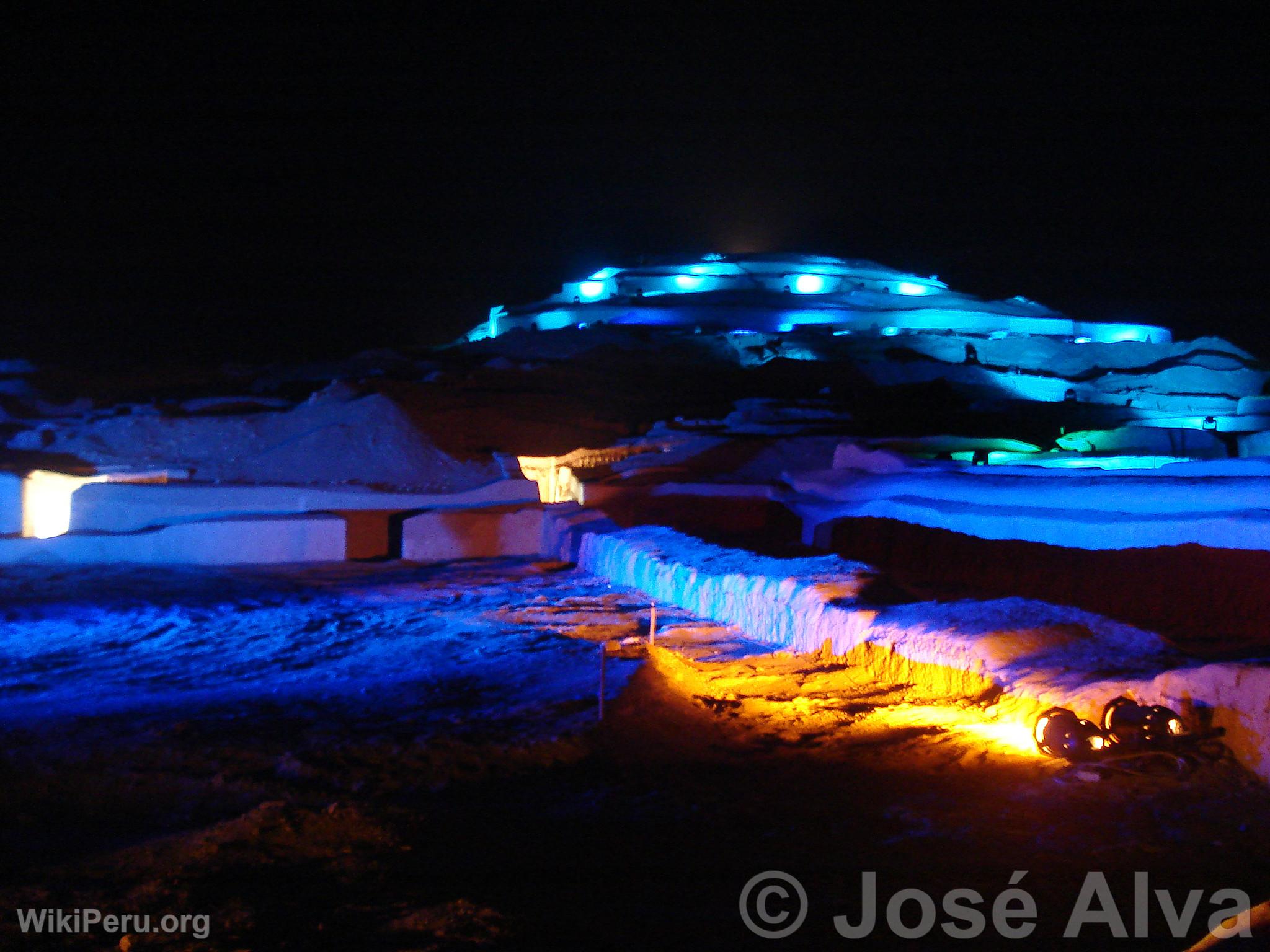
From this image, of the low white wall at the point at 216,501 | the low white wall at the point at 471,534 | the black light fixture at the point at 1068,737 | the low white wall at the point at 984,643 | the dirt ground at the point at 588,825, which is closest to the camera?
the dirt ground at the point at 588,825

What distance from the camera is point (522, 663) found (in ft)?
19.4

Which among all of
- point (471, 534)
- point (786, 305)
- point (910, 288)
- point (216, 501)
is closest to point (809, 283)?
point (910, 288)

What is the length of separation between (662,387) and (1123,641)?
18988 millimetres

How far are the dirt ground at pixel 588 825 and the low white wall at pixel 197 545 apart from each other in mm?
6850

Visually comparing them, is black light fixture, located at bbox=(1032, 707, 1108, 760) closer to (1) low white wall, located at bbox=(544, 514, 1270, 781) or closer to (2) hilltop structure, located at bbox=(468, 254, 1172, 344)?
(1) low white wall, located at bbox=(544, 514, 1270, 781)

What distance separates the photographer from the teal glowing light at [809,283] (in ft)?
118

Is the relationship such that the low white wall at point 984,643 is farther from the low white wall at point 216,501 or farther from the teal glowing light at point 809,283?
the teal glowing light at point 809,283

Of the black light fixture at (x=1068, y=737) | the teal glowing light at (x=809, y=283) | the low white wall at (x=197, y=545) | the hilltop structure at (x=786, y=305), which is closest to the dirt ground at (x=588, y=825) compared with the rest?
the black light fixture at (x=1068, y=737)

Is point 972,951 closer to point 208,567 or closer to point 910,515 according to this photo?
point 910,515

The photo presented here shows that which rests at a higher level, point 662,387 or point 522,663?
point 662,387

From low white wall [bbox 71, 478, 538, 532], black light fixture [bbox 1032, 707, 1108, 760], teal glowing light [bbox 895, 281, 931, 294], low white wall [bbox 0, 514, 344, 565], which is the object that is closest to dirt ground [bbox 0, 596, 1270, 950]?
black light fixture [bbox 1032, 707, 1108, 760]

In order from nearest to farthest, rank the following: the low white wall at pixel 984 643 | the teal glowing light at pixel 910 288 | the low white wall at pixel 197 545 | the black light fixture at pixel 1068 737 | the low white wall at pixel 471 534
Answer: the black light fixture at pixel 1068 737, the low white wall at pixel 984 643, the low white wall at pixel 197 545, the low white wall at pixel 471 534, the teal glowing light at pixel 910 288

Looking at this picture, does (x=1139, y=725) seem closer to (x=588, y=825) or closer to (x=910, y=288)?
(x=588, y=825)

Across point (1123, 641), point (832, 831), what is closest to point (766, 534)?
point (1123, 641)
